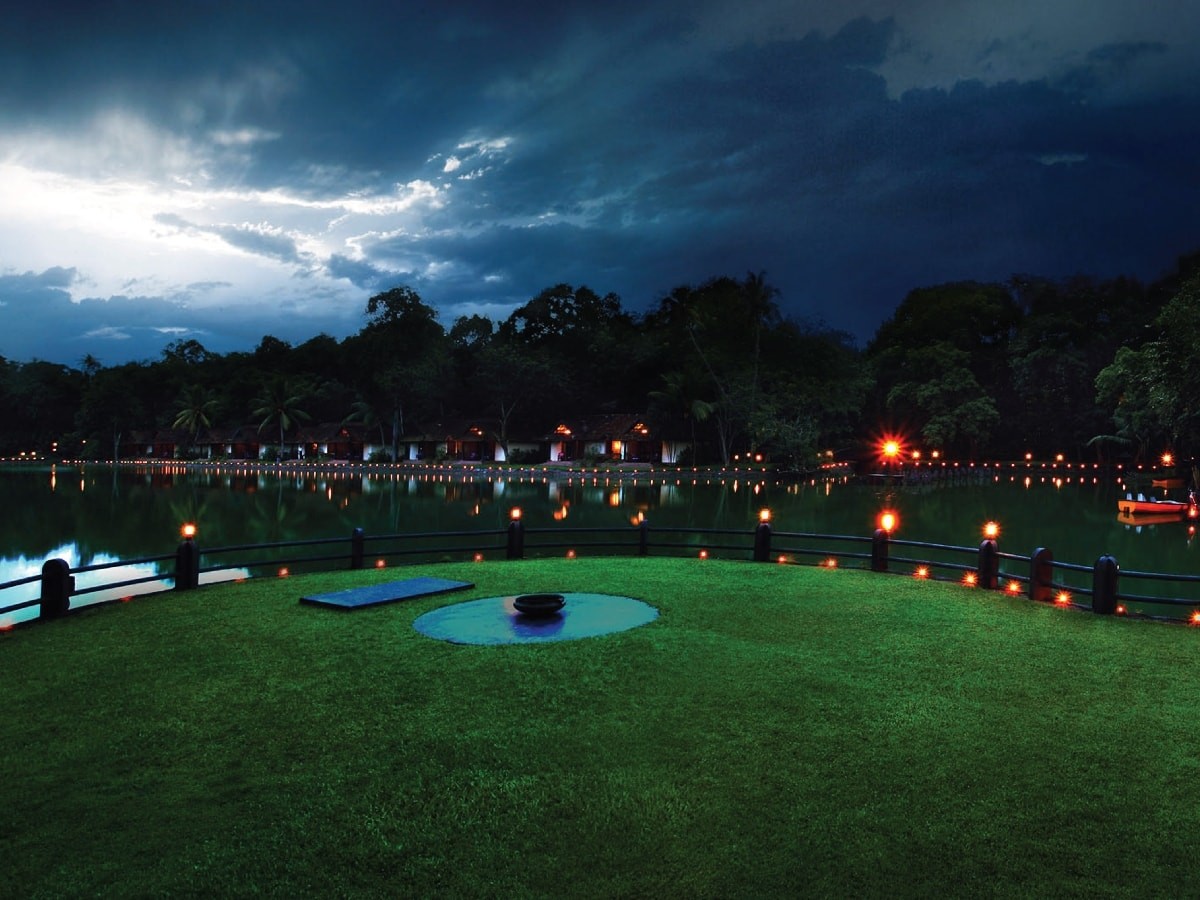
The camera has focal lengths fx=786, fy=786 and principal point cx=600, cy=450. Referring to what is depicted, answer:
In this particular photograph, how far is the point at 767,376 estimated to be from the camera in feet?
226

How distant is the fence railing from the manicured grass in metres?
0.92

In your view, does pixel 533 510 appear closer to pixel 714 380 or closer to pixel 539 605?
pixel 539 605

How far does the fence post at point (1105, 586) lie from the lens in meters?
10.3

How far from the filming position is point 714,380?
68062 millimetres

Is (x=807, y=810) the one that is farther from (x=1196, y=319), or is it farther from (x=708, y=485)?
(x=708, y=485)

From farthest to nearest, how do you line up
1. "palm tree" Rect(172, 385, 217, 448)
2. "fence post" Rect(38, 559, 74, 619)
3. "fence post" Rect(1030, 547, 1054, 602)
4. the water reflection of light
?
"palm tree" Rect(172, 385, 217, 448) → the water reflection of light → "fence post" Rect(1030, 547, 1054, 602) → "fence post" Rect(38, 559, 74, 619)

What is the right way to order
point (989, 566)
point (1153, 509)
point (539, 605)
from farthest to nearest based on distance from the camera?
point (1153, 509) < point (989, 566) < point (539, 605)

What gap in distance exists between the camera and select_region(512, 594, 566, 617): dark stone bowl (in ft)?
31.5

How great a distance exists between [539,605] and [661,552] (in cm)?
1524

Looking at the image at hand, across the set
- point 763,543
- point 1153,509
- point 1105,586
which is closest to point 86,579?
point 763,543

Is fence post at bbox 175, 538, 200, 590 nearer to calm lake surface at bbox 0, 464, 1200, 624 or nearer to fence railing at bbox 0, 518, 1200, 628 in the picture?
fence railing at bbox 0, 518, 1200, 628

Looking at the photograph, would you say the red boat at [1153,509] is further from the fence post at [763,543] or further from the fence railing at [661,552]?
the fence post at [763,543]

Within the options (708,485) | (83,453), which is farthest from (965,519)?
(83,453)

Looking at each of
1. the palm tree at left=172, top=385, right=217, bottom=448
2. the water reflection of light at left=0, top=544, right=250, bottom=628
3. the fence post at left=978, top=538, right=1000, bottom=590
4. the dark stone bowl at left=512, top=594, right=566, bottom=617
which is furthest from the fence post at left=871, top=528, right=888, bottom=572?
the palm tree at left=172, top=385, right=217, bottom=448
